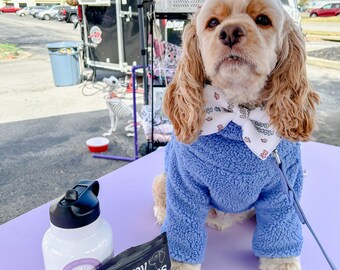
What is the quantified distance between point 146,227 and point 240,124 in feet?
1.47

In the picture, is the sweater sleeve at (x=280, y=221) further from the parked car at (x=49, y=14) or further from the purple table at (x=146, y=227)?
the parked car at (x=49, y=14)

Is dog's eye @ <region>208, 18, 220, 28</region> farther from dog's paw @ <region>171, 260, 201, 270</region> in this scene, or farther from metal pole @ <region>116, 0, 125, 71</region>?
metal pole @ <region>116, 0, 125, 71</region>

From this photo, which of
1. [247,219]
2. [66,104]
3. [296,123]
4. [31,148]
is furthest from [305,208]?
[66,104]

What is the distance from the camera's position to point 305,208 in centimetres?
110

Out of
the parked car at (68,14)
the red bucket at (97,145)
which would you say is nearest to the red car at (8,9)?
the parked car at (68,14)

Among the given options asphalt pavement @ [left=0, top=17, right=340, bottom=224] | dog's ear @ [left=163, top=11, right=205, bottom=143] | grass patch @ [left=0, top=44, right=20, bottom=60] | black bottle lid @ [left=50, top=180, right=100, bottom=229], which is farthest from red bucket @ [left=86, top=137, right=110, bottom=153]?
grass patch @ [left=0, top=44, right=20, bottom=60]

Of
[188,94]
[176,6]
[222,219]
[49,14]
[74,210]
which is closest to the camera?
[74,210]

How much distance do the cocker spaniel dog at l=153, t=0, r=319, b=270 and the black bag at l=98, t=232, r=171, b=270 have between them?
140mm

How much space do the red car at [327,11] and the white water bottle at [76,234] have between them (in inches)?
944

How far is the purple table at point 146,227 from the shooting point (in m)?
0.89

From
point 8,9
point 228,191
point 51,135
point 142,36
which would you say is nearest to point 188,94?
point 228,191

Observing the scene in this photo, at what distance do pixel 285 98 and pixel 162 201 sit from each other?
18.9 inches

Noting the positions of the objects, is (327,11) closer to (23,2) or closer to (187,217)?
(187,217)

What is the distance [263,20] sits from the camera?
78 centimetres
